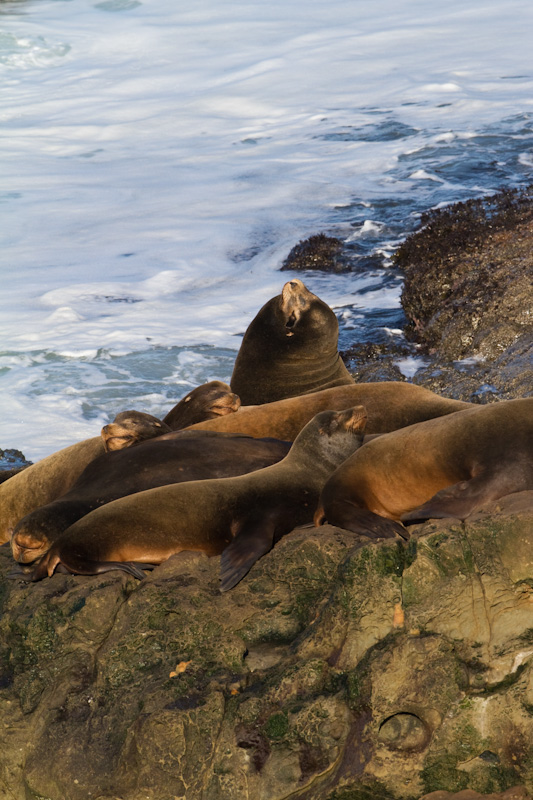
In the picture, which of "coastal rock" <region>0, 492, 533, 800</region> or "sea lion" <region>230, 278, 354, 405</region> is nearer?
"coastal rock" <region>0, 492, 533, 800</region>

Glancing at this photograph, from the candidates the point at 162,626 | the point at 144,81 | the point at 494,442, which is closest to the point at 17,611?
the point at 162,626

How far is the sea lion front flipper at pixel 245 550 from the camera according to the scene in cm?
405

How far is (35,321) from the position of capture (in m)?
19.7

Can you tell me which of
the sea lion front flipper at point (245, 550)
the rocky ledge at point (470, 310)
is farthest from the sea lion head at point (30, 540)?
the rocky ledge at point (470, 310)

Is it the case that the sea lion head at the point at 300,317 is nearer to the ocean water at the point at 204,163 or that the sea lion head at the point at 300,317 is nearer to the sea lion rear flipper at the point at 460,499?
the sea lion rear flipper at the point at 460,499

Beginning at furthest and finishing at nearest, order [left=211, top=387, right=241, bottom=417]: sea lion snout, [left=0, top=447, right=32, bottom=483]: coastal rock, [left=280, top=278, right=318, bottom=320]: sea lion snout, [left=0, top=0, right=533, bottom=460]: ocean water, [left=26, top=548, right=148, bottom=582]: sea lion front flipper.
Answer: [left=0, top=0, right=533, bottom=460]: ocean water
[left=0, top=447, right=32, bottom=483]: coastal rock
[left=280, top=278, right=318, bottom=320]: sea lion snout
[left=211, top=387, right=241, bottom=417]: sea lion snout
[left=26, top=548, right=148, bottom=582]: sea lion front flipper

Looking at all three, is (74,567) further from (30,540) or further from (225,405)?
(225,405)

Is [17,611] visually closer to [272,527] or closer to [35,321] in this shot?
A: [272,527]

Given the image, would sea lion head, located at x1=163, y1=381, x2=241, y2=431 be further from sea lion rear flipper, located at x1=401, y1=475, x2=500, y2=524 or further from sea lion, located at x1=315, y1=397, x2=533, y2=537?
sea lion rear flipper, located at x1=401, y1=475, x2=500, y2=524

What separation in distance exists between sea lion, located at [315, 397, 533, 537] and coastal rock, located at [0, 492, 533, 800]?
0.48 feet

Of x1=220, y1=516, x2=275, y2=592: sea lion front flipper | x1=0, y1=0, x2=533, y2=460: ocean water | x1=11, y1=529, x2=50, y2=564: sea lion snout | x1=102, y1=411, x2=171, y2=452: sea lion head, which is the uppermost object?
x1=220, y1=516, x2=275, y2=592: sea lion front flipper

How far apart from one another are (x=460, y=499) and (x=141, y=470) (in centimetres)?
188

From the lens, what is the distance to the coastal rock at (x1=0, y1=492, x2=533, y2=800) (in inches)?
135

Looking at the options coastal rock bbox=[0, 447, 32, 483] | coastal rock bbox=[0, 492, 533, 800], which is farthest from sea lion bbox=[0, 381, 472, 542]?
coastal rock bbox=[0, 447, 32, 483]
